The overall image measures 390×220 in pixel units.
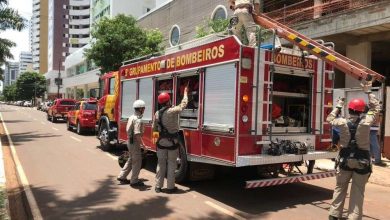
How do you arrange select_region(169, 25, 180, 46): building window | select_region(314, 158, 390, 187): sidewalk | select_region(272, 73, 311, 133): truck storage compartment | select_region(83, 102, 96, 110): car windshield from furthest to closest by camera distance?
select_region(169, 25, 180, 46): building window, select_region(83, 102, 96, 110): car windshield, select_region(314, 158, 390, 187): sidewalk, select_region(272, 73, 311, 133): truck storage compartment

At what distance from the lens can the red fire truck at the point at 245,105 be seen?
7469 mm

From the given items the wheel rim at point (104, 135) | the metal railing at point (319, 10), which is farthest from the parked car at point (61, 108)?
the wheel rim at point (104, 135)

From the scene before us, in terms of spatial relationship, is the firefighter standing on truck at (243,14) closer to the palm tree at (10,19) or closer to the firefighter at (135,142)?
the firefighter at (135,142)

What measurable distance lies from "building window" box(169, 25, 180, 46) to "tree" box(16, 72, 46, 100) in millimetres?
85409

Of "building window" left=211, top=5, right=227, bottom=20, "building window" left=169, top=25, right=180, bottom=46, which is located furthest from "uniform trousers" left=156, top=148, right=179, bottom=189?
"building window" left=169, top=25, right=180, bottom=46

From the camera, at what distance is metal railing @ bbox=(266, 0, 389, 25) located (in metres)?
17.6

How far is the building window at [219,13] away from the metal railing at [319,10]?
6.28m

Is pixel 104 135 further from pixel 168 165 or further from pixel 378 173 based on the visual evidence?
pixel 378 173

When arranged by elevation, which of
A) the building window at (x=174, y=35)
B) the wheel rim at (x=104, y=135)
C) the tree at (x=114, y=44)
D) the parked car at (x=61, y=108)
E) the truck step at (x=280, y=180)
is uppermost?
the building window at (x=174, y=35)

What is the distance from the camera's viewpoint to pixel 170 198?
8.17 meters

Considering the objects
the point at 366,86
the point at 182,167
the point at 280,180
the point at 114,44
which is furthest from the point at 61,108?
the point at 366,86

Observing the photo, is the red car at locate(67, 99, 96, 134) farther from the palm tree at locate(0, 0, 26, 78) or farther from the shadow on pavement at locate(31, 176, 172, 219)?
the shadow on pavement at locate(31, 176, 172, 219)

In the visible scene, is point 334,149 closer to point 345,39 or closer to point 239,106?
point 239,106

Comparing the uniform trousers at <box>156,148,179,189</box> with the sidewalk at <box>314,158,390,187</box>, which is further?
the sidewalk at <box>314,158,390,187</box>
